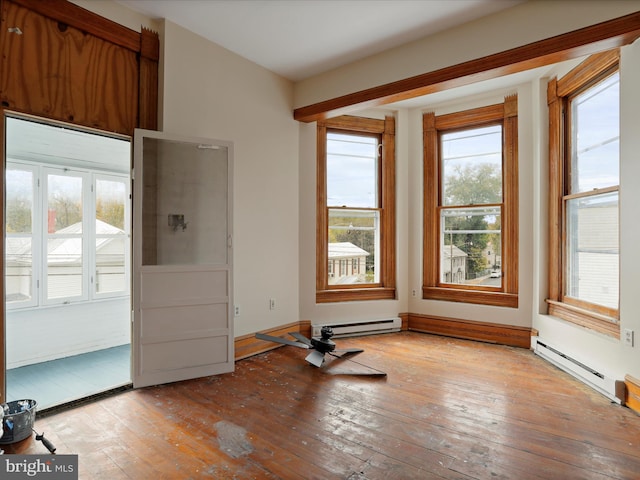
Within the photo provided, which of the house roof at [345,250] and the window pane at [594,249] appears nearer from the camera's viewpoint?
the window pane at [594,249]

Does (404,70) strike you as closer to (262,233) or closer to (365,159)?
(365,159)

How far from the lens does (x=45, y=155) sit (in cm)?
426

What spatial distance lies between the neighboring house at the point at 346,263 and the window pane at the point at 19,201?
11.7ft

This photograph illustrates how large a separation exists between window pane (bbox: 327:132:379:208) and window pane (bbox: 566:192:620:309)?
2252 mm

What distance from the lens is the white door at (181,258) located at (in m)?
3.05

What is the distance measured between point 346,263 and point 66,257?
3.49 meters

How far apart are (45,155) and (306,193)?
3030 millimetres

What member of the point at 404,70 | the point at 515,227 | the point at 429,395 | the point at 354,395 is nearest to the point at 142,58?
the point at 404,70

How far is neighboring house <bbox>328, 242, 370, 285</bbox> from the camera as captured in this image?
4.83m

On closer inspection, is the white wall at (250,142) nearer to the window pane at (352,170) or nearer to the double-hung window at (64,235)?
the window pane at (352,170)

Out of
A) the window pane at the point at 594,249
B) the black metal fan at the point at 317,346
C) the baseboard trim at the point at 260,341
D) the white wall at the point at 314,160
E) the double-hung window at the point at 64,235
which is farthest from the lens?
the double-hung window at the point at 64,235

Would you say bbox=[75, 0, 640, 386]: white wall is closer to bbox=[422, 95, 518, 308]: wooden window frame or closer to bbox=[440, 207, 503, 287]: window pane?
bbox=[422, 95, 518, 308]: wooden window frame

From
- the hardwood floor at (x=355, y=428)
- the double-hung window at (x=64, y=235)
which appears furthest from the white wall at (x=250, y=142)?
the double-hung window at (x=64, y=235)

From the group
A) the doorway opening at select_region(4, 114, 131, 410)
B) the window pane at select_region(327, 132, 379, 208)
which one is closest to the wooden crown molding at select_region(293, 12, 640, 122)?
the window pane at select_region(327, 132, 379, 208)
